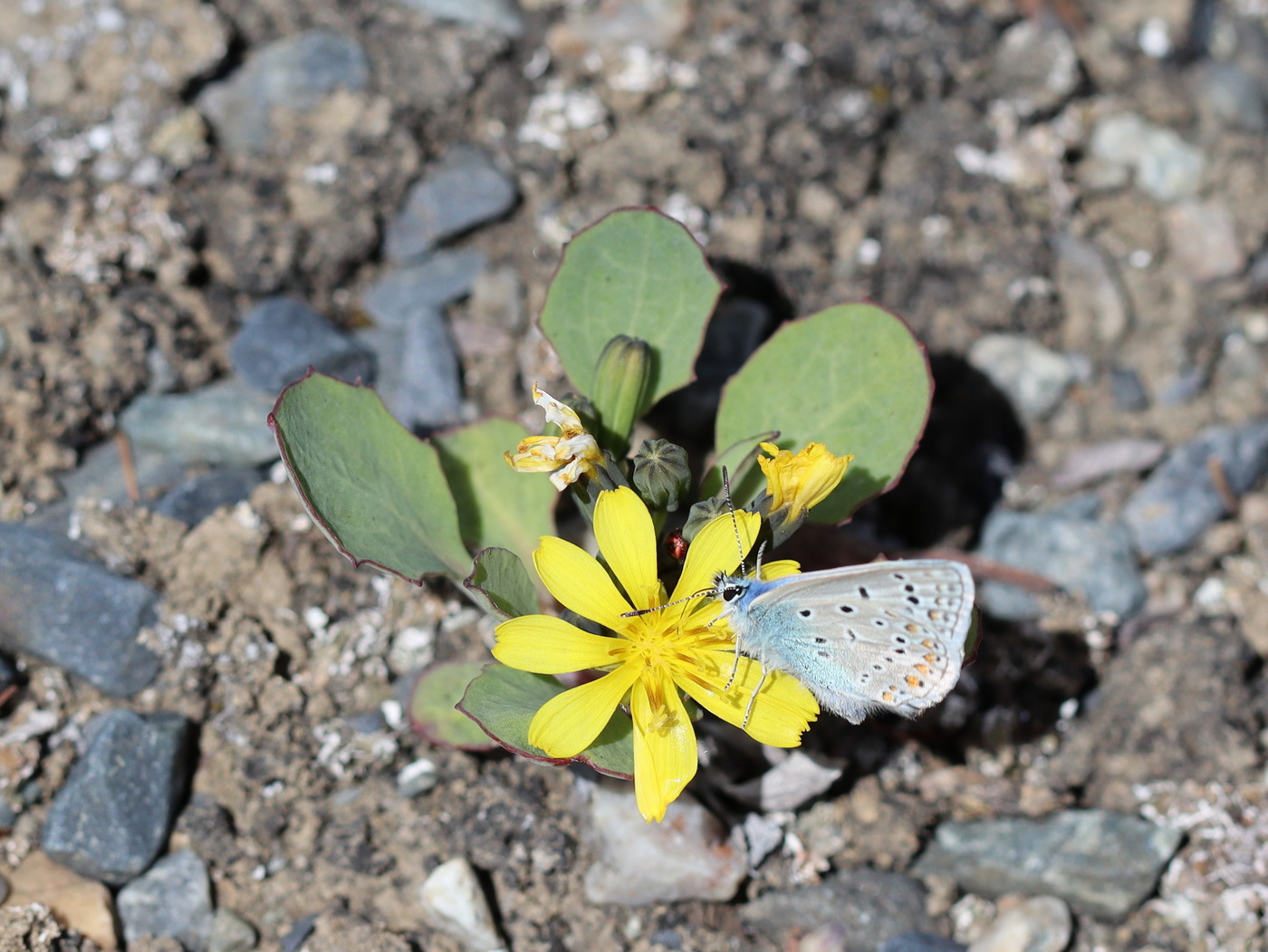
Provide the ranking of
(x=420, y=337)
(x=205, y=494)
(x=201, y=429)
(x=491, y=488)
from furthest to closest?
(x=420, y=337), (x=201, y=429), (x=205, y=494), (x=491, y=488)

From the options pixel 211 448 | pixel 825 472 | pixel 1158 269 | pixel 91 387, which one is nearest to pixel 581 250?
pixel 825 472

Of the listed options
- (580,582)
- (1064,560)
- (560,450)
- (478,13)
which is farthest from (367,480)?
(1064,560)

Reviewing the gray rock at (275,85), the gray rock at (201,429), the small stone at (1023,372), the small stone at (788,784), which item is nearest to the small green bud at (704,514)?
the small stone at (788,784)

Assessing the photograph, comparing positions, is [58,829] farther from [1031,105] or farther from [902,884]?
[1031,105]

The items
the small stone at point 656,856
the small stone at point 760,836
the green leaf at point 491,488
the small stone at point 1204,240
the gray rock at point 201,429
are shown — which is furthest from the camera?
the small stone at point 1204,240

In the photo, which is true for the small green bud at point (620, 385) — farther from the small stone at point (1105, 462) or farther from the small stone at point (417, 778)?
the small stone at point (1105, 462)

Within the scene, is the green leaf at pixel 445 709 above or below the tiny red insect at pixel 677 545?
below

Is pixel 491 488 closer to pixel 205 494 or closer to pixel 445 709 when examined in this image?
pixel 445 709
